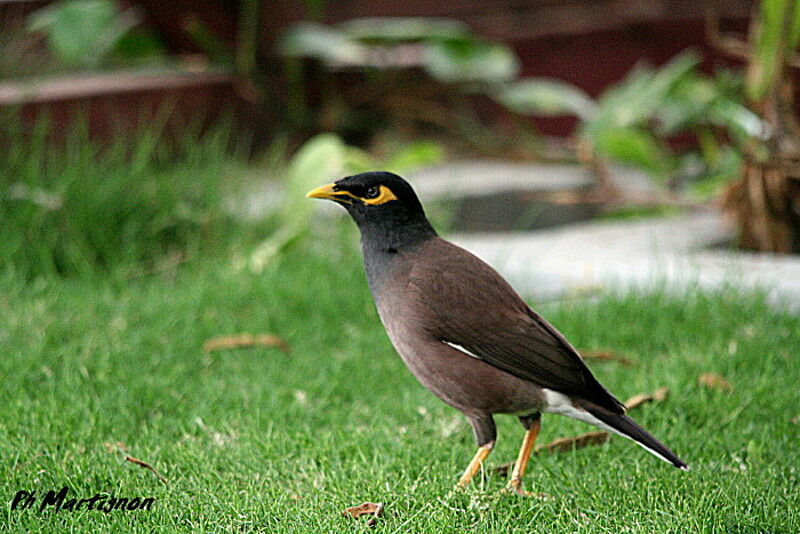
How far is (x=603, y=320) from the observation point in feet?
14.0

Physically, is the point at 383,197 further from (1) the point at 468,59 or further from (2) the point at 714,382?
(1) the point at 468,59

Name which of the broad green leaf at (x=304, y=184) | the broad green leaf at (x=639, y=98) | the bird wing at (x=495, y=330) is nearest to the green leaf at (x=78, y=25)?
the broad green leaf at (x=304, y=184)

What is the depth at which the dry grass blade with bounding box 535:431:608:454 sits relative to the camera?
10.3 ft

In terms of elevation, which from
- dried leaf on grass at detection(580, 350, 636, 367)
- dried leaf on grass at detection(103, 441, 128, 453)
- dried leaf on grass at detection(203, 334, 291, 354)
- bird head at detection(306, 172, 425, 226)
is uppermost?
bird head at detection(306, 172, 425, 226)

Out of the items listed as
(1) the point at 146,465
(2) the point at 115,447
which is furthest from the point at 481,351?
(2) the point at 115,447

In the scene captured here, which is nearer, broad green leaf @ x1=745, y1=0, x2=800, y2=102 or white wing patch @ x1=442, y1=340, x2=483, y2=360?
white wing patch @ x1=442, y1=340, x2=483, y2=360

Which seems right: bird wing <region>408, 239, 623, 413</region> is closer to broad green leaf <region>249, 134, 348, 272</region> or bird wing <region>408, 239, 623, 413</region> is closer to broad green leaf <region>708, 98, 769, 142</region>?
broad green leaf <region>249, 134, 348, 272</region>

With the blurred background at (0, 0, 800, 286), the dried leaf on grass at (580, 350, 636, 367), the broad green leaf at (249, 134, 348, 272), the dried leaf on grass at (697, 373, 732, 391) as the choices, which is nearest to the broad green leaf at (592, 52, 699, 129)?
the blurred background at (0, 0, 800, 286)

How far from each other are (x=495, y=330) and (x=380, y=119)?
5.36 meters

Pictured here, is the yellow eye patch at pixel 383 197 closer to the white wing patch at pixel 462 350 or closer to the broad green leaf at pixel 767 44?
the white wing patch at pixel 462 350

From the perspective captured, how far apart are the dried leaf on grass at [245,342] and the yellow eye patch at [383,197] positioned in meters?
1.27

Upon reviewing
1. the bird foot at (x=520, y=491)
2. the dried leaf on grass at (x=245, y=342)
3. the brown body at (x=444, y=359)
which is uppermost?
the brown body at (x=444, y=359)

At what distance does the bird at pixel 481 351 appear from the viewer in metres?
2.79

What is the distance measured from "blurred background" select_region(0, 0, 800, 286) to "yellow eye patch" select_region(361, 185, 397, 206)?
76.0 inches
